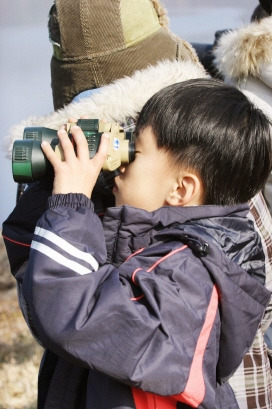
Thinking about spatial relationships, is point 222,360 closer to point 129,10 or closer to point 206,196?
point 206,196

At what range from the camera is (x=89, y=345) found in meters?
1.13

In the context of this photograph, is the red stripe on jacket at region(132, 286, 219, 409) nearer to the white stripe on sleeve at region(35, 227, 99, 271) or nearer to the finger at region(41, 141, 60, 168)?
the white stripe on sleeve at region(35, 227, 99, 271)

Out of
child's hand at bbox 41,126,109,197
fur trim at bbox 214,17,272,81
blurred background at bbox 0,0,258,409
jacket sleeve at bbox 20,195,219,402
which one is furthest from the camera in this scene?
blurred background at bbox 0,0,258,409

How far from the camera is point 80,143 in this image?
1.32 meters

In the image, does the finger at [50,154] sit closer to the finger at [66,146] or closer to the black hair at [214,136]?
the finger at [66,146]

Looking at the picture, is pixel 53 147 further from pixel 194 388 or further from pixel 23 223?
pixel 194 388

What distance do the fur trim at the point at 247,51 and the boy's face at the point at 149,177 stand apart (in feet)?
1.89

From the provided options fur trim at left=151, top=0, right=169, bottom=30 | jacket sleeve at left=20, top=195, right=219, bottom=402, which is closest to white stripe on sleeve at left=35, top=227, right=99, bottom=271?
jacket sleeve at left=20, top=195, right=219, bottom=402

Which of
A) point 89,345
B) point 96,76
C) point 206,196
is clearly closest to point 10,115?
point 96,76

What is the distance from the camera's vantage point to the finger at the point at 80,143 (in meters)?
1.31

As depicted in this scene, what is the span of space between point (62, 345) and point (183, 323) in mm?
218

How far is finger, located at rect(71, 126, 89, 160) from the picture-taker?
1311 millimetres

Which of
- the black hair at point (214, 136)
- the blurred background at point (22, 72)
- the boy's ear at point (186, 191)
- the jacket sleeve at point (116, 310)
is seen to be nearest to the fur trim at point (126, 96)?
the black hair at point (214, 136)

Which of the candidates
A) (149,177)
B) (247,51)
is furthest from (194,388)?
(247,51)
